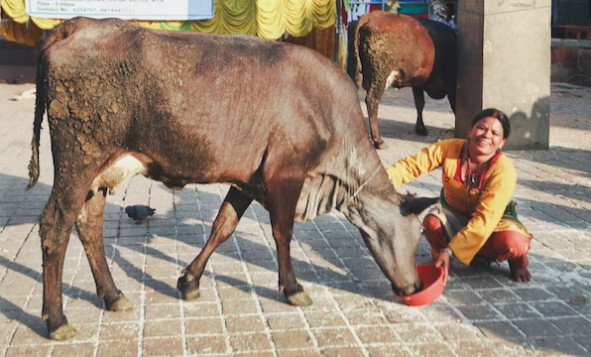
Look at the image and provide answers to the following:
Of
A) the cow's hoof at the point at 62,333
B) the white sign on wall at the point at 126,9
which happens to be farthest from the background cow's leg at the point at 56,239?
the white sign on wall at the point at 126,9

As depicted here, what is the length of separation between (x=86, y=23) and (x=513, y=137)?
6.91 meters

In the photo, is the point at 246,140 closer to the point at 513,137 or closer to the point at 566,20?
the point at 513,137

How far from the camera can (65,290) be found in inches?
184

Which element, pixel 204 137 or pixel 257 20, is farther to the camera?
pixel 257 20

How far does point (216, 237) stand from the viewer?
4.64m

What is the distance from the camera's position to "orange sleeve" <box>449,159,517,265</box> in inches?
182

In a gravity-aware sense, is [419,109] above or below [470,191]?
above

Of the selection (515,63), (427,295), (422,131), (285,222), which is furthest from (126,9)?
(427,295)

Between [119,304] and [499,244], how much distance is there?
8.45 ft

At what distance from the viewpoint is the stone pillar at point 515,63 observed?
9281 mm

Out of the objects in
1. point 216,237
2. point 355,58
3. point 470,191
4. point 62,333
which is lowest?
point 62,333

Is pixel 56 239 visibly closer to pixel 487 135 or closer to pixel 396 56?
pixel 487 135

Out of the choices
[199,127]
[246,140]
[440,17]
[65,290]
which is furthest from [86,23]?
[440,17]

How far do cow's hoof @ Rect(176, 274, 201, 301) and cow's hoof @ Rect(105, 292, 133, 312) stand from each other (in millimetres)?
359
